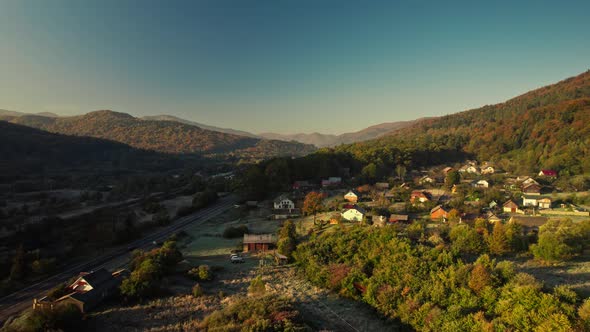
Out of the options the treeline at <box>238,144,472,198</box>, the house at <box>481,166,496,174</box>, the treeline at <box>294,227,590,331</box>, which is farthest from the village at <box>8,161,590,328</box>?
the house at <box>481,166,496,174</box>

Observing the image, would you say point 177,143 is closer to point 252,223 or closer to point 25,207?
point 25,207

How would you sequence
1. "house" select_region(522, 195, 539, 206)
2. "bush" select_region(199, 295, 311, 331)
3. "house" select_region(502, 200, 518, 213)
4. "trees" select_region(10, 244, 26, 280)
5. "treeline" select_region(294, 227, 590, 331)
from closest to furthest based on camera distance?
"treeline" select_region(294, 227, 590, 331) → "bush" select_region(199, 295, 311, 331) → "trees" select_region(10, 244, 26, 280) → "house" select_region(502, 200, 518, 213) → "house" select_region(522, 195, 539, 206)

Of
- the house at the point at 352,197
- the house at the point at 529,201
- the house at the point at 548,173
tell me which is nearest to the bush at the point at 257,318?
the house at the point at 352,197

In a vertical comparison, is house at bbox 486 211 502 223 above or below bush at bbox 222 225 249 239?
above

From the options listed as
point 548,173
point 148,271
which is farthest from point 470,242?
point 548,173

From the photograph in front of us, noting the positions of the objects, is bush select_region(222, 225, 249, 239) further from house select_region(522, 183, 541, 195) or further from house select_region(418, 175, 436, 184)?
house select_region(522, 183, 541, 195)

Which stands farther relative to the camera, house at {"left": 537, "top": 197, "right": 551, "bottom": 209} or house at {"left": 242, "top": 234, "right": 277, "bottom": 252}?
house at {"left": 537, "top": 197, "right": 551, "bottom": 209}

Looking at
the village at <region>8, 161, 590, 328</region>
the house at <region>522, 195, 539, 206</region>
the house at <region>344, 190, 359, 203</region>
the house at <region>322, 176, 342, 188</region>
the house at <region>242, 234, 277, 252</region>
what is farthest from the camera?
the house at <region>322, 176, 342, 188</region>

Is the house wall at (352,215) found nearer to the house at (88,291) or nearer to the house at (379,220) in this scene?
the house at (379,220)
